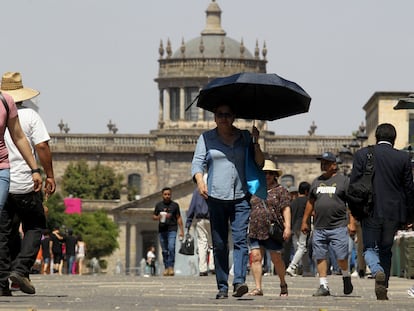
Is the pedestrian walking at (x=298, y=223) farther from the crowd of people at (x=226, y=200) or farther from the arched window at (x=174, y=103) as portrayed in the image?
the arched window at (x=174, y=103)

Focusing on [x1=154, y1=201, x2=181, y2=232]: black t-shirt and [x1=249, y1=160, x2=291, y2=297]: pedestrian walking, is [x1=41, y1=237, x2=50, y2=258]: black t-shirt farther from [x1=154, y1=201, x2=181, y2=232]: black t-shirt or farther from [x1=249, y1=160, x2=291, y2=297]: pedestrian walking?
[x1=249, y1=160, x2=291, y2=297]: pedestrian walking

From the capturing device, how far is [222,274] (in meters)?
19.2

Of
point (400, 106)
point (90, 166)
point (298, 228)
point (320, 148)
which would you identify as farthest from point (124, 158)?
point (400, 106)

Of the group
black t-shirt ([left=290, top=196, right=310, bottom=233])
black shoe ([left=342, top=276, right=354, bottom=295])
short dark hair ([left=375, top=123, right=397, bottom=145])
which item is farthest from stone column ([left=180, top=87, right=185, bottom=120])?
short dark hair ([left=375, top=123, right=397, bottom=145])

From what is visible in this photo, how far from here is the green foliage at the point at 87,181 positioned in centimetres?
13600

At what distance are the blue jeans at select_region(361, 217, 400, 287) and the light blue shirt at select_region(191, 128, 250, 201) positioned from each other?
1.33 meters

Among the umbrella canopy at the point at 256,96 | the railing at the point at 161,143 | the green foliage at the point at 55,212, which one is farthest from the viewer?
the railing at the point at 161,143

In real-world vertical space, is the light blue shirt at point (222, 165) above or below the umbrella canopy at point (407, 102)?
below

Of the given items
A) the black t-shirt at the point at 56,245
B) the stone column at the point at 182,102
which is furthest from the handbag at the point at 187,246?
the stone column at the point at 182,102

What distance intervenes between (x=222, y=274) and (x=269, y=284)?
636 centimetres

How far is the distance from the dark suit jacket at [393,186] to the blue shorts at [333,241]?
6.04 ft

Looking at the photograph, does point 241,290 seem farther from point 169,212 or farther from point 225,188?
point 169,212

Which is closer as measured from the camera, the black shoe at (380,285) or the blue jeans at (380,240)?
the black shoe at (380,285)

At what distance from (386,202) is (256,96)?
66.2 inches
